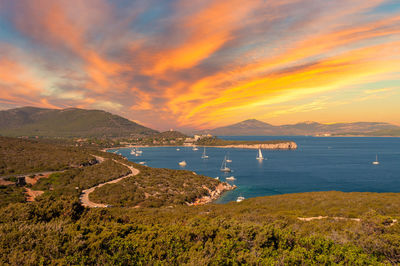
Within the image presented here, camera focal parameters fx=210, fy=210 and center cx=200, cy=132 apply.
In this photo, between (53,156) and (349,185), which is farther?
(53,156)

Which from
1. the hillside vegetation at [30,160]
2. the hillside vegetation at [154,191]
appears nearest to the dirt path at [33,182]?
the hillside vegetation at [30,160]

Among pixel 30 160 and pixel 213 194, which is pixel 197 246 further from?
pixel 30 160

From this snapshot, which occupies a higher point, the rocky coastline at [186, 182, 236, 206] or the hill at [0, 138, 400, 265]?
the hill at [0, 138, 400, 265]

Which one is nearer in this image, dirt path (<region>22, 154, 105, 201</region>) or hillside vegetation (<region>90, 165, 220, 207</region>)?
dirt path (<region>22, 154, 105, 201</region>)

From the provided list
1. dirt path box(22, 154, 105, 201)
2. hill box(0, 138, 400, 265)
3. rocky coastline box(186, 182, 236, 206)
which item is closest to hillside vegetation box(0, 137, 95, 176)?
dirt path box(22, 154, 105, 201)

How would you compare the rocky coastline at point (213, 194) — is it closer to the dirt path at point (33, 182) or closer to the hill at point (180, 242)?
the hill at point (180, 242)

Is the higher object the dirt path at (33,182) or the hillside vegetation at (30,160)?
the hillside vegetation at (30,160)

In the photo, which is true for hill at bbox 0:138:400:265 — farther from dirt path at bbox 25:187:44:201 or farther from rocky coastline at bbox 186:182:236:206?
rocky coastline at bbox 186:182:236:206

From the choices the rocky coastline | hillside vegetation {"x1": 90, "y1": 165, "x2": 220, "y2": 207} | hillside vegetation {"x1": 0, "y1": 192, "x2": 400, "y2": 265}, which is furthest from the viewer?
the rocky coastline

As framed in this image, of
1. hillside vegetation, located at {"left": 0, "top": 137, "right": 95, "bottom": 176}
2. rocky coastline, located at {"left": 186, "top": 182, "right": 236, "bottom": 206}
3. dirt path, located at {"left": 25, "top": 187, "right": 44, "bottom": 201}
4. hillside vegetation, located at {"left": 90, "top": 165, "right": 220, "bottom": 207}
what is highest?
hillside vegetation, located at {"left": 0, "top": 137, "right": 95, "bottom": 176}

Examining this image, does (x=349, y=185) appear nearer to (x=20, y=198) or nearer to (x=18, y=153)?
Answer: (x=20, y=198)

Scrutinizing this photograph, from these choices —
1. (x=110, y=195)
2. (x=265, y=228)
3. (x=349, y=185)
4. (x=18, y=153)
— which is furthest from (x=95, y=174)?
(x=349, y=185)
